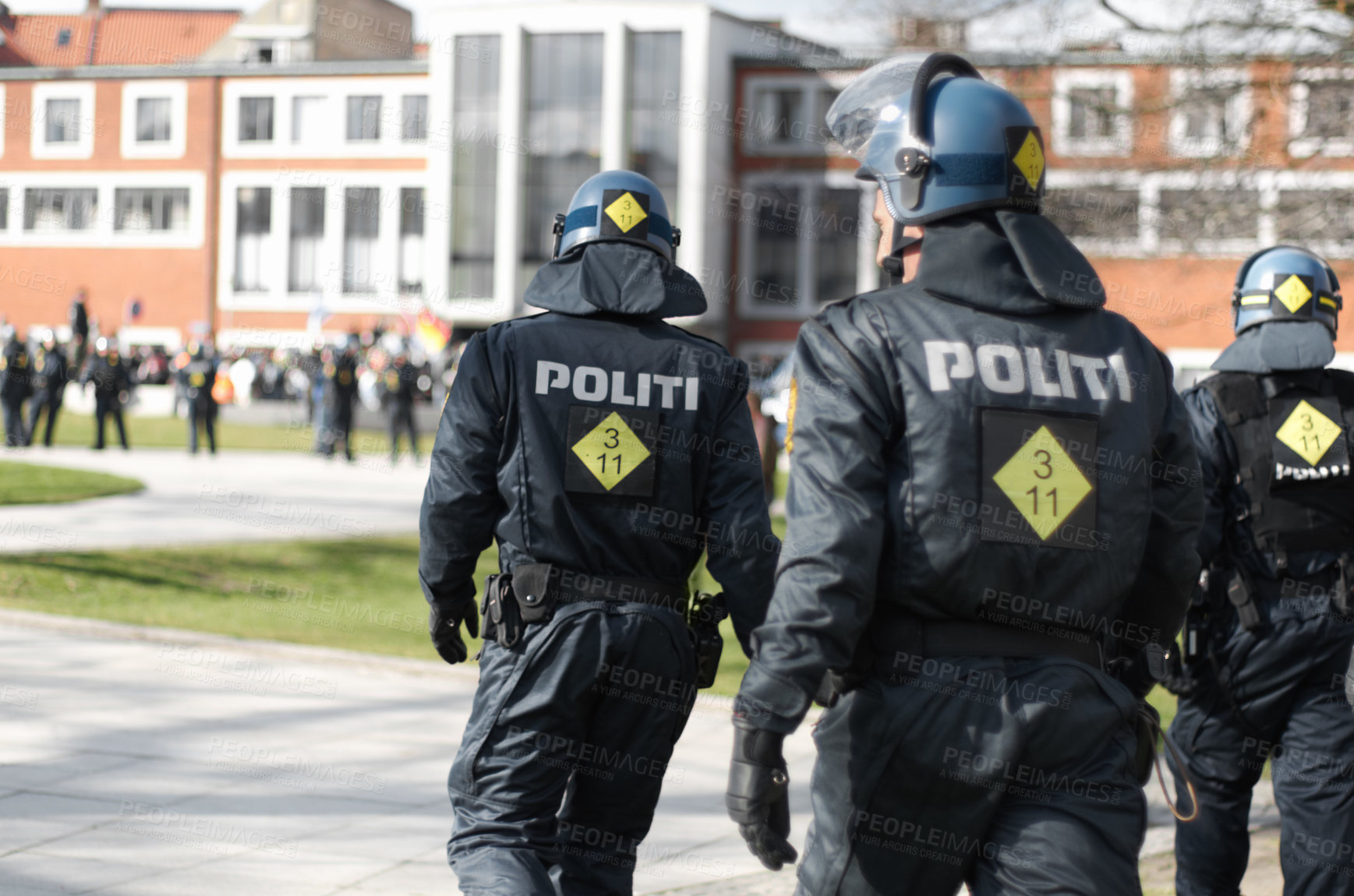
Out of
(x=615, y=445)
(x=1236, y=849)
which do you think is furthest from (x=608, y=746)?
(x=1236, y=849)

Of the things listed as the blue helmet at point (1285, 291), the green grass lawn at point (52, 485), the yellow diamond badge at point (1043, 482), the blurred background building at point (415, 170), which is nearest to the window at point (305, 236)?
the blurred background building at point (415, 170)

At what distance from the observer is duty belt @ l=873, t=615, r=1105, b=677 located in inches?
102

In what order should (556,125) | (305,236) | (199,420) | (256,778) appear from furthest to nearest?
(305,236)
(556,125)
(199,420)
(256,778)

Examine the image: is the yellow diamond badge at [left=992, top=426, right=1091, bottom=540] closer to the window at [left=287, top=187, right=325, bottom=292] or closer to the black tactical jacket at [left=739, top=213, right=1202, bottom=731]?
the black tactical jacket at [left=739, top=213, right=1202, bottom=731]

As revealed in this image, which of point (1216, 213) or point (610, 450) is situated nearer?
point (610, 450)

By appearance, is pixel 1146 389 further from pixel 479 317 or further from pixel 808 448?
pixel 479 317

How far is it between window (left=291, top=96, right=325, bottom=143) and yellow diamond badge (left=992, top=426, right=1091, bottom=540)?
54576mm

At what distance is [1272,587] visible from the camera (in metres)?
4.47

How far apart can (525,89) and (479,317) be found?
7521 millimetres

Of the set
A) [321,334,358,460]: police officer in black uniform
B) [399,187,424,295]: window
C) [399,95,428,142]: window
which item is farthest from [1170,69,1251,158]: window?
[399,187,424,295]: window

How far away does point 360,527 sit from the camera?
15445 mm

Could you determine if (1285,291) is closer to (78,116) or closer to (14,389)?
(14,389)

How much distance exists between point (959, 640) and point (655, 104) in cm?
4666

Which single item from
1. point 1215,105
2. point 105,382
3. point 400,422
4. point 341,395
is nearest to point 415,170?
point 400,422
